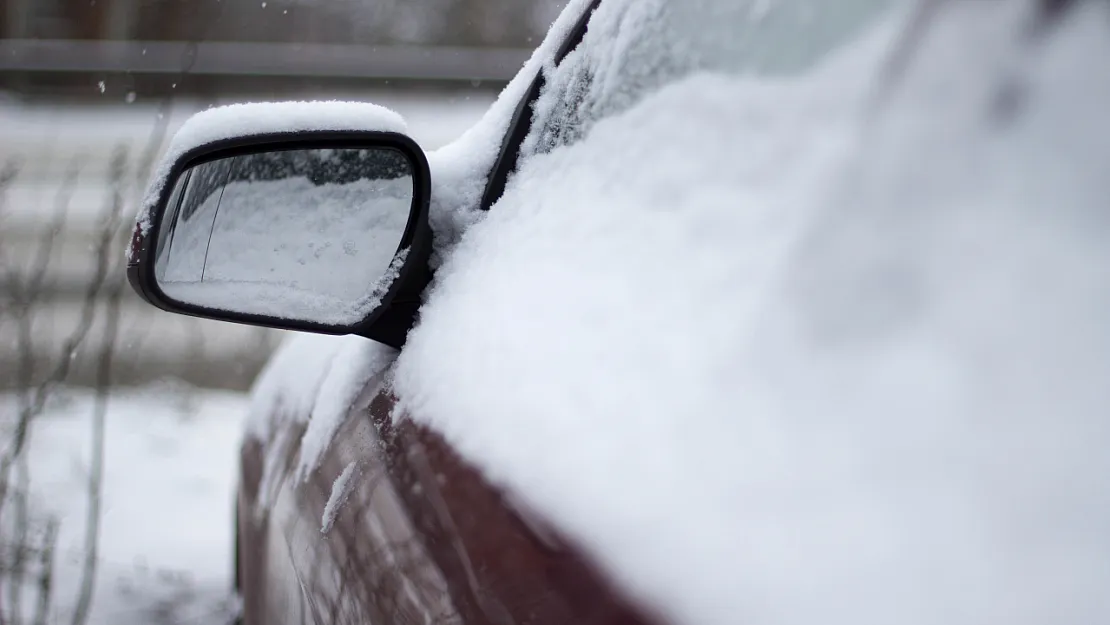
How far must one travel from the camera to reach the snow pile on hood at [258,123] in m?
1.40

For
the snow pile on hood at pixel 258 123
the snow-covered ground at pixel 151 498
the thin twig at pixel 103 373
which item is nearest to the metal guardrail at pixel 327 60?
the snow-covered ground at pixel 151 498

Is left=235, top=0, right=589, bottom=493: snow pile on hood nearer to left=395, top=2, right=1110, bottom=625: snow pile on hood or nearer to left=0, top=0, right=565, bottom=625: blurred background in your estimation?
left=395, top=2, right=1110, bottom=625: snow pile on hood

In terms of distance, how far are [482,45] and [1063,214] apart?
922 centimetres

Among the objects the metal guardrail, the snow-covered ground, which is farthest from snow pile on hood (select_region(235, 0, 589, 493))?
the metal guardrail

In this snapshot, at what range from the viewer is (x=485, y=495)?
0.90m

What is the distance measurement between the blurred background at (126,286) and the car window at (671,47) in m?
0.79

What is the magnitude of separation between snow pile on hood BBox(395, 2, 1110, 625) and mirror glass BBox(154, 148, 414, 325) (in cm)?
53

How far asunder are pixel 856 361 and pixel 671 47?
544mm

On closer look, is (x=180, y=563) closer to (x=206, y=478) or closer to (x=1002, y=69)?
(x=206, y=478)

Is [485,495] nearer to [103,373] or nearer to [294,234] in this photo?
[294,234]

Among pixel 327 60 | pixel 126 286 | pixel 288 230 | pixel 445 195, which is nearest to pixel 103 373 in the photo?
pixel 288 230

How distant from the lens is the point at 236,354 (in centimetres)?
657

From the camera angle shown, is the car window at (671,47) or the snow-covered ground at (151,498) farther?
the snow-covered ground at (151,498)

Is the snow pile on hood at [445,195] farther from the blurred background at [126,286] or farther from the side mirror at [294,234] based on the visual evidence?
the blurred background at [126,286]
